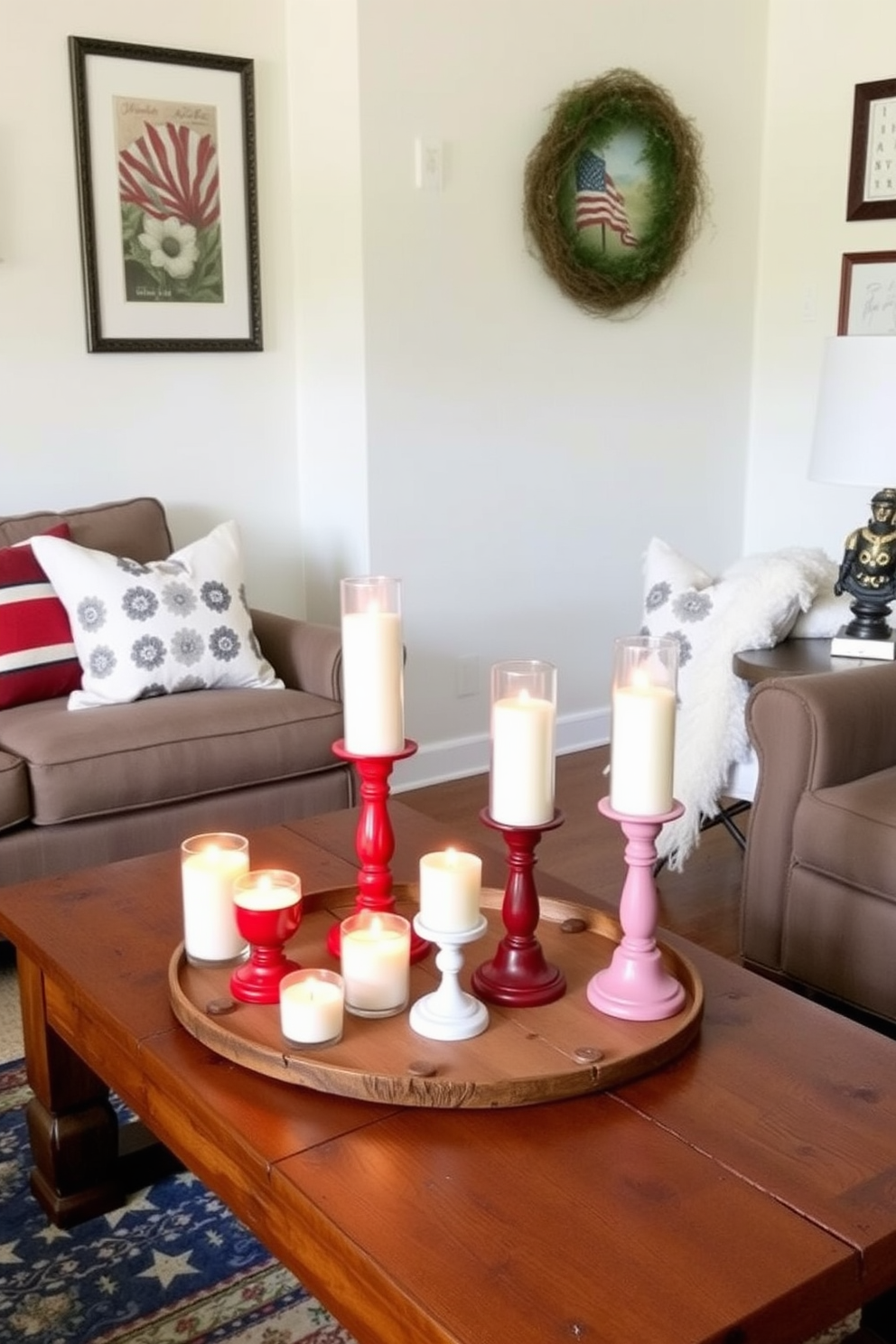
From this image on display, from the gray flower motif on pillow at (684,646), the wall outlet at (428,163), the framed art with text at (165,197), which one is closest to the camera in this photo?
the gray flower motif on pillow at (684,646)

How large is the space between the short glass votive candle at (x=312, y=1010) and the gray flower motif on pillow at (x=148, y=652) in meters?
1.51

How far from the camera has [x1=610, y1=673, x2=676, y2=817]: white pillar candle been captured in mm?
1422

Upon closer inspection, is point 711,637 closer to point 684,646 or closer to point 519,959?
point 684,646

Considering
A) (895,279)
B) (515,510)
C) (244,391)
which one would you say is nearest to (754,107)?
(895,279)

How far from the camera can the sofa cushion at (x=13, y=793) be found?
2.51 meters

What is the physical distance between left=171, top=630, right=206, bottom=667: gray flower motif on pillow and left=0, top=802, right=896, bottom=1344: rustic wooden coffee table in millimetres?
1240

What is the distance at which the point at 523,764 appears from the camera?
56.5 inches

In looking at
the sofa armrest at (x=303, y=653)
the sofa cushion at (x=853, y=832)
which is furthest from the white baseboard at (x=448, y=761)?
the sofa cushion at (x=853, y=832)

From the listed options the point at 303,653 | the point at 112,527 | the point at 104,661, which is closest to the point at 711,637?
the point at 303,653

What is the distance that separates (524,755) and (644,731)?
129 millimetres

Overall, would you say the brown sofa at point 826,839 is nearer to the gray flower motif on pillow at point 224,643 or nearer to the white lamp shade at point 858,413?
the white lamp shade at point 858,413

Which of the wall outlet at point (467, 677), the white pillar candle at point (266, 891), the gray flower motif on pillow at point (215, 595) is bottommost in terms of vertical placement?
the wall outlet at point (467, 677)

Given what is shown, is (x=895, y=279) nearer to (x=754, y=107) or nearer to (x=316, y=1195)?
(x=754, y=107)

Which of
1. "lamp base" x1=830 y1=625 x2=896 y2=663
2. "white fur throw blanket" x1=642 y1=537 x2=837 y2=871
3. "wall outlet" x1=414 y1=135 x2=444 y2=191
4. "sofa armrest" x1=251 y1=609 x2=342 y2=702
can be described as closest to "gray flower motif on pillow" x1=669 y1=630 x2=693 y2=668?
"white fur throw blanket" x1=642 y1=537 x2=837 y2=871
